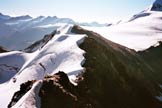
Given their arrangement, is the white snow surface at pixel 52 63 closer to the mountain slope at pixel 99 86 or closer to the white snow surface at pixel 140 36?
the mountain slope at pixel 99 86

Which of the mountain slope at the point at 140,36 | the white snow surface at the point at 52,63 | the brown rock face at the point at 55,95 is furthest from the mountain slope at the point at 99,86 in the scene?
the mountain slope at the point at 140,36

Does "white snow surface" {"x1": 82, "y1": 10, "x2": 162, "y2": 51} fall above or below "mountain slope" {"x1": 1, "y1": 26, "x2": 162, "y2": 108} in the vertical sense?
below

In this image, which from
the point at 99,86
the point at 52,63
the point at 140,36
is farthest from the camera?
the point at 140,36

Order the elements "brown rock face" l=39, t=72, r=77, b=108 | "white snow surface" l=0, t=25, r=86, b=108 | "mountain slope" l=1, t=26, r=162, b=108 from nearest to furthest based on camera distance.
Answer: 1. "brown rock face" l=39, t=72, r=77, b=108
2. "mountain slope" l=1, t=26, r=162, b=108
3. "white snow surface" l=0, t=25, r=86, b=108

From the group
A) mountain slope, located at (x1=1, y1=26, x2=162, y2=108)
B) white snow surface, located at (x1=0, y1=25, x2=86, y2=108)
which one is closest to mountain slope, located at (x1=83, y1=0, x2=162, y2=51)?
mountain slope, located at (x1=1, y1=26, x2=162, y2=108)

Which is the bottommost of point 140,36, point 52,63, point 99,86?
point 140,36

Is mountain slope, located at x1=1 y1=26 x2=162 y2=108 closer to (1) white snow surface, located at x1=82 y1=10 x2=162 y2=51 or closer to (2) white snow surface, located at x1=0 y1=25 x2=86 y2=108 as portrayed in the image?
(2) white snow surface, located at x1=0 y1=25 x2=86 y2=108

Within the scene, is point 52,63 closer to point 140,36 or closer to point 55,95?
point 55,95

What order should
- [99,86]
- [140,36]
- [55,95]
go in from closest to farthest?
[55,95]
[99,86]
[140,36]

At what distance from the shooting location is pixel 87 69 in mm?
47281

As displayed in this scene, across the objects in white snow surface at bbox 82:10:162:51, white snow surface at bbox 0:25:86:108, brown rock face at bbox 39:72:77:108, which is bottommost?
white snow surface at bbox 82:10:162:51

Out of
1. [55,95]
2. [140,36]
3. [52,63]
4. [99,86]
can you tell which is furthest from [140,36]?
[55,95]

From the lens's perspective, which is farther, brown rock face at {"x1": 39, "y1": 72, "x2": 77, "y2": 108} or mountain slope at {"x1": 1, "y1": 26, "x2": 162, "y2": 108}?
mountain slope at {"x1": 1, "y1": 26, "x2": 162, "y2": 108}

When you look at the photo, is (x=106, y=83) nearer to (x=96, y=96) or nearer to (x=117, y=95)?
(x=117, y=95)
